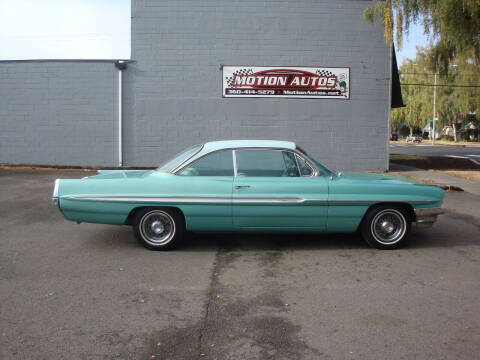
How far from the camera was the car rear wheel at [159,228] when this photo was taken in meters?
6.40

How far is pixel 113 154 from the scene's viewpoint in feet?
56.7

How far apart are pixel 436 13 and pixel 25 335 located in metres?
11.7

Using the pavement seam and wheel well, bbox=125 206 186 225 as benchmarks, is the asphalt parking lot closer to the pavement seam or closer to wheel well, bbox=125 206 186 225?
the pavement seam

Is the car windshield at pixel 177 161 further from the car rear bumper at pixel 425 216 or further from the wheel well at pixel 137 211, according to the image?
the car rear bumper at pixel 425 216

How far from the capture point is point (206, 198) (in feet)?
20.7

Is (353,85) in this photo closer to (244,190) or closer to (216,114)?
(216,114)

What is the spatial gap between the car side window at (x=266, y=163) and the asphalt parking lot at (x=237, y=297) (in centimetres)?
101

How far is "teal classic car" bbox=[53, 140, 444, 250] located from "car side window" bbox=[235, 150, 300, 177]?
0.5 inches

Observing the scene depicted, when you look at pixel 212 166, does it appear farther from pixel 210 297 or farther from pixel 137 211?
pixel 210 297

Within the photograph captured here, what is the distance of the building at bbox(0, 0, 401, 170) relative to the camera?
16.9m

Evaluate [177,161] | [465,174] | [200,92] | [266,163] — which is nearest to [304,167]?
[266,163]

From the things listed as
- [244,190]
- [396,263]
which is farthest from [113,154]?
[396,263]

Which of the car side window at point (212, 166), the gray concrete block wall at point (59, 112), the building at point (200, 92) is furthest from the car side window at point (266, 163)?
the gray concrete block wall at point (59, 112)

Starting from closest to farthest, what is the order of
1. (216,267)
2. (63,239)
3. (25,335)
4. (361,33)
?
(25,335) → (216,267) → (63,239) → (361,33)
